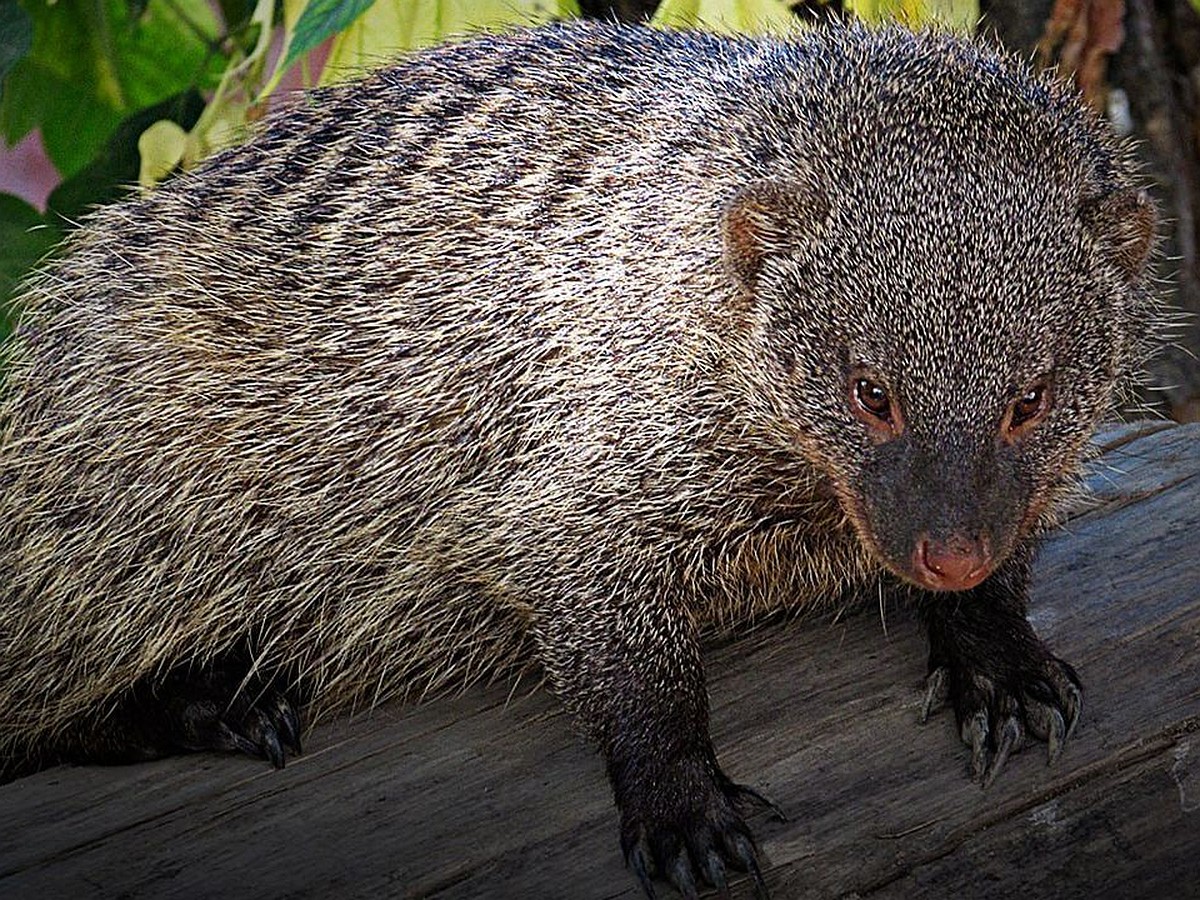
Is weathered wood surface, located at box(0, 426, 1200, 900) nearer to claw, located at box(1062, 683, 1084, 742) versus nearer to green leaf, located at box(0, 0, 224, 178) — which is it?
claw, located at box(1062, 683, 1084, 742)

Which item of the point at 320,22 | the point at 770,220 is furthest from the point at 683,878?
the point at 320,22

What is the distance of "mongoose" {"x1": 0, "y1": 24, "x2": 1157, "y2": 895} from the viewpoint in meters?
2.01

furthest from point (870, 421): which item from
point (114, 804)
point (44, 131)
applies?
point (44, 131)

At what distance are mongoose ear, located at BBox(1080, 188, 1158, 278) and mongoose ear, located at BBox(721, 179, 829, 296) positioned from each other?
0.35 meters

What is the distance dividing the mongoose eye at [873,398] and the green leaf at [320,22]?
1.13 m

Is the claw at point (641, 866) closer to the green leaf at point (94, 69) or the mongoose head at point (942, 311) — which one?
the mongoose head at point (942, 311)

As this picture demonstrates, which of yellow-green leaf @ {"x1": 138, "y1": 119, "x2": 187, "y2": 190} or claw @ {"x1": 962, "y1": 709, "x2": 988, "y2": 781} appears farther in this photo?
yellow-green leaf @ {"x1": 138, "y1": 119, "x2": 187, "y2": 190}

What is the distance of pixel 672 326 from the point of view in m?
2.21

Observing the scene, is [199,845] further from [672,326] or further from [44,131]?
[44,131]

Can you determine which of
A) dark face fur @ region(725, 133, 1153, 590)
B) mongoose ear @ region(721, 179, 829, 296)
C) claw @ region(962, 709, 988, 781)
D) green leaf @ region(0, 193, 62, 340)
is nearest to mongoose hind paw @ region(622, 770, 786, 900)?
claw @ region(962, 709, 988, 781)

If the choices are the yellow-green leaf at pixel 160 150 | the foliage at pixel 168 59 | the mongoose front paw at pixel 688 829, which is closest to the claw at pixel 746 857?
the mongoose front paw at pixel 688 829

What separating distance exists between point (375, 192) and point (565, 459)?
551 millimetres

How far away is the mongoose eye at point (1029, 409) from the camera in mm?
1986

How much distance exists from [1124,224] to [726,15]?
1.05 meters
